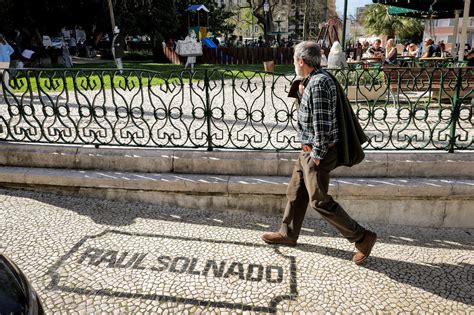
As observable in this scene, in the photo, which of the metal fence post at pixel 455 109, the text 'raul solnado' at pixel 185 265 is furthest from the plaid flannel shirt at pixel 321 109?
the metal fence post at pixel 455 109

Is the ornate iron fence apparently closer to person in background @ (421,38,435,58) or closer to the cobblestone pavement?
the cobblestone pavement

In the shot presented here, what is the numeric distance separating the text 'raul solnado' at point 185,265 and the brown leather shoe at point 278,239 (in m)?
0.38

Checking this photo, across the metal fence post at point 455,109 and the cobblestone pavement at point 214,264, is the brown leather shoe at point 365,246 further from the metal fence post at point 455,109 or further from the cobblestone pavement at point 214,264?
the metal fence post at point 455,109

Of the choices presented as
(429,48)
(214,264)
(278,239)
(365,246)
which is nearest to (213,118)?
(278,239)

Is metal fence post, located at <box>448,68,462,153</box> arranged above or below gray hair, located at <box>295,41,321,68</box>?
below

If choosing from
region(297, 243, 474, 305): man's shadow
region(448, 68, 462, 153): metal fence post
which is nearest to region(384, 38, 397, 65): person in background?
region(448, 68, 462, 153): metal fence post

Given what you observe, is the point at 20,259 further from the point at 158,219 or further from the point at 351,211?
the point at 351,211

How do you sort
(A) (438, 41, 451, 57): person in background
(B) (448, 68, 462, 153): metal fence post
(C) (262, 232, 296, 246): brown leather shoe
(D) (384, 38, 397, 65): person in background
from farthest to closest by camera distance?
(A) (438, 41, 451, 57): person in background < (D) (384, 38, 397, 65): person in background < (B) (448, 68, 462, 153): metal fence post < (C) (262, 232, 296, 246): brown leather shoe

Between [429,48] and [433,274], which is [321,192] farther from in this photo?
[429,48]

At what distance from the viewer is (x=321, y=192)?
3.27 metres

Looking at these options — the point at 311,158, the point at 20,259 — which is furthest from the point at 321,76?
the point at 20,259

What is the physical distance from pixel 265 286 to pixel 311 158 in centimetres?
113

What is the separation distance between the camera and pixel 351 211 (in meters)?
4.39

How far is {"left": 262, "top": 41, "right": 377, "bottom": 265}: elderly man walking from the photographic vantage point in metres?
3.12
